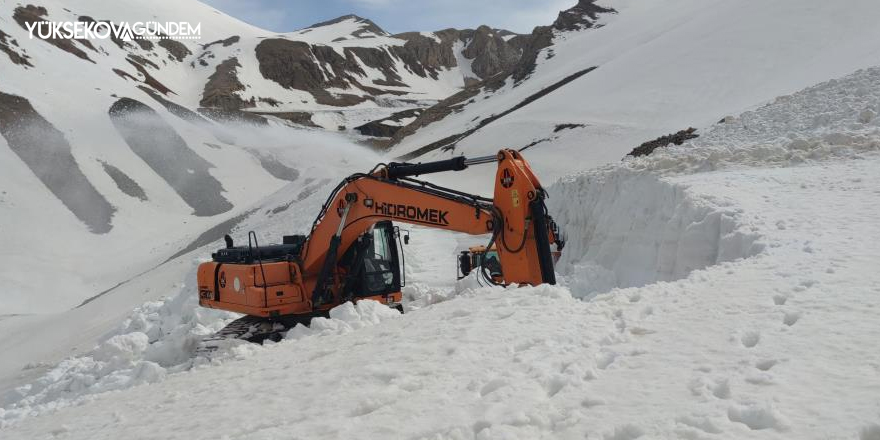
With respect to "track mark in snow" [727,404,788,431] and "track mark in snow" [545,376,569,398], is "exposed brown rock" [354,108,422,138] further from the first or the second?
"track mark in snow" [727,404,788,431]

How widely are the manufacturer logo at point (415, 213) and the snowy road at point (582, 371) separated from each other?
1780mm

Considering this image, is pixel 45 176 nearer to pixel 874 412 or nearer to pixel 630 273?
pixel 630 273

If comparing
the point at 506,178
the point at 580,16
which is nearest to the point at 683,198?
the point at 506,178

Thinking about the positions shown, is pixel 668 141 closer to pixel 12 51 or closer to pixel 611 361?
pixel 611 361

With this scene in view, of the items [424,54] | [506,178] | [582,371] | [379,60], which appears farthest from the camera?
[424,54]

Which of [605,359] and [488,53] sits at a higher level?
[488,53]

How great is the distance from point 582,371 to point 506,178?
3.94 m

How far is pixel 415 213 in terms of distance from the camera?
9266mm

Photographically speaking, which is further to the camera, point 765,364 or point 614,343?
point 614,343

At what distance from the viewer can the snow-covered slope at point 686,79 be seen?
28609 millimetres

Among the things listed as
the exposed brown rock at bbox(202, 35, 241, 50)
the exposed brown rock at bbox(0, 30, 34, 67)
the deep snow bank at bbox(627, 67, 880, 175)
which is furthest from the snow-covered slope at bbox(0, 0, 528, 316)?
the deep snow bank at bbox(627, 67, 880, 175)

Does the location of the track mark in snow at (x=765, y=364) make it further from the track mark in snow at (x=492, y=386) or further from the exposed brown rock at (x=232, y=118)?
the exposed brown rock at (x=232, y=118)

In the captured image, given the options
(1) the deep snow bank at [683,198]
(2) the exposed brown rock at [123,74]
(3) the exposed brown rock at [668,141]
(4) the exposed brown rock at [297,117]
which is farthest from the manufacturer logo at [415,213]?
(4) the exposed brown rock at [297,117]

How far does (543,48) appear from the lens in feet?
218
